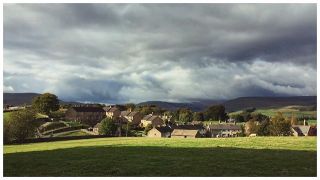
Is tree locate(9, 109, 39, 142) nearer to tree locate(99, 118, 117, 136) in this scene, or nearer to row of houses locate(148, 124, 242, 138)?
tree locate(99, 118, 117, 136)

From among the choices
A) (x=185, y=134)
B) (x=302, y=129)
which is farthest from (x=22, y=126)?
(x=302, y=129)

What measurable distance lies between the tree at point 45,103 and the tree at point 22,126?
180 ft

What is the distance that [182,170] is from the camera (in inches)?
840

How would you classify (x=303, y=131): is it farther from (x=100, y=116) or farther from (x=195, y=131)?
(x=100, y=116)

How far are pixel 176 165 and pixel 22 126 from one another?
187ft

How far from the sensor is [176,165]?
22.8 meters

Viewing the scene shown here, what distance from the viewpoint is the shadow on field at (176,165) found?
68.5 ft

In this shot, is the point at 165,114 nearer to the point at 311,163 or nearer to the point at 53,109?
the point at 53,109

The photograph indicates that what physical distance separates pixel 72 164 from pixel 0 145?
4.51 metres

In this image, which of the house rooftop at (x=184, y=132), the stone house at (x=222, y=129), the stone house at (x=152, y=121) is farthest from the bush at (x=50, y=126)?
the stone house at (x=222, y=129)

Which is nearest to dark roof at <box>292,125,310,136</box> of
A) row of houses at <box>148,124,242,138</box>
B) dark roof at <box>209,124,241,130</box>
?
row of houses at <box>148,124,242,138</box>

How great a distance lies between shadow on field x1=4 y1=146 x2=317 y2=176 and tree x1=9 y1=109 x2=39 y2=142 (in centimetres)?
4941

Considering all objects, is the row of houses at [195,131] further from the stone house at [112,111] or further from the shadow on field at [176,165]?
the shadow on field at [176,165]

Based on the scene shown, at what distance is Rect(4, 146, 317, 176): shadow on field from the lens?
2089 cm
